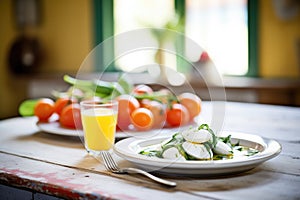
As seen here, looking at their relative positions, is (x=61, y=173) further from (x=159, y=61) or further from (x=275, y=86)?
(x=159, y=61)

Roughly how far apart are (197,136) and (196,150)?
0.03 metres

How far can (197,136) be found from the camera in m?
1.00

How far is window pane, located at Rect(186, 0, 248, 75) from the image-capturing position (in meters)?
3.58

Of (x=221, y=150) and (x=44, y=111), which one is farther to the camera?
(x=44, y=111)

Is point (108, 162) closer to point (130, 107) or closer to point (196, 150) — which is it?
point (196, 150)

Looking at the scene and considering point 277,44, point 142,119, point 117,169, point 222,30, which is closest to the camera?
point 117,169

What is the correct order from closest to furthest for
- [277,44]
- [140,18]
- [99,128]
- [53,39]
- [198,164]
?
[198,164] < [99,128] < [277,44] < [140,18] < [53,39]

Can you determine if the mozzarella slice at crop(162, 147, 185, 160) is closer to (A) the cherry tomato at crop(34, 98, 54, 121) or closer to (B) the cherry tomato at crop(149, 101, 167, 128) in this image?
(B) the cherry tomato at crop(149, 101, 167, 128)

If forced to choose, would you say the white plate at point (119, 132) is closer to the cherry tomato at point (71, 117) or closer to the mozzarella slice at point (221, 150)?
the cherry tomato at point (71, 117)

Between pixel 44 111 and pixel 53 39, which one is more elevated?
pixel 53 39

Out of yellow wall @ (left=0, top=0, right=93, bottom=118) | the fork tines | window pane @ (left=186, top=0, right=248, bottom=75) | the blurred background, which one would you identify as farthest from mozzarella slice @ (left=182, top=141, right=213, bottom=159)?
yellow wall @ (left=0, top=0, right=93, bottom=118)

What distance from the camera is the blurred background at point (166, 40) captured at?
10.8 feet

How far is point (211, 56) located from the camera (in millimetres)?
3697

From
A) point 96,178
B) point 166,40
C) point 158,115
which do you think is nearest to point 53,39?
point 166,40
